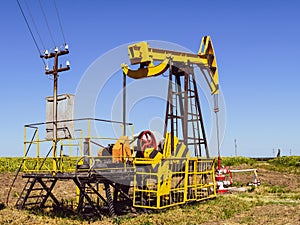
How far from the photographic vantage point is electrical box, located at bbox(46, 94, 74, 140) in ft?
32.9

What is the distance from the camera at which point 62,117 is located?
33.8 feet

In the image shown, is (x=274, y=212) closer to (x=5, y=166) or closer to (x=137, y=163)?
(x=137, y=163)

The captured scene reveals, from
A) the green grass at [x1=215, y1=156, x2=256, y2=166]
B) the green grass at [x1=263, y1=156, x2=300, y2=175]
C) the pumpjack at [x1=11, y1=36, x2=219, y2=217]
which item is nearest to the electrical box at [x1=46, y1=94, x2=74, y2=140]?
the pumpjack at [x1=11, y1=36, x2=219, y2=217]

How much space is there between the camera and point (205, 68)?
13.0 m

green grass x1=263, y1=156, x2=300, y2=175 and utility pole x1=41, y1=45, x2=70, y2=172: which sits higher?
utility pole x1=41, y1=45, x2=70, y2=172

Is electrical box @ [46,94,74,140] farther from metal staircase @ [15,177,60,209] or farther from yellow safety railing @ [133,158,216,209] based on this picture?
yellow safety railing @ [133,158,216,209]

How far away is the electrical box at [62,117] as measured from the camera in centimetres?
1002

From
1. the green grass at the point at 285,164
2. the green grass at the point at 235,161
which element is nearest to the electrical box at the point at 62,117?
the green grass at the point at 285,164

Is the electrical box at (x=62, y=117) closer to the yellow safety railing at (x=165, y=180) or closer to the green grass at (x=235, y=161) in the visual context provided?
the yellow safety railing at (x=165, y=180)

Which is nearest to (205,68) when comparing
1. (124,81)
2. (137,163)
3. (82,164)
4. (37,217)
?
(124,81)

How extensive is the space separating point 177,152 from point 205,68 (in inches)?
134

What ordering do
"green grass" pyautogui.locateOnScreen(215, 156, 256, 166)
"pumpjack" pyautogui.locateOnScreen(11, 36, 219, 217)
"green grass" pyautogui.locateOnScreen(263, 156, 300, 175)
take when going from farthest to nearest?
"green grass" pyautogui.locateOnScreen(215, 156, 256, 166), "green grass" pyautogui.locateOnScreen(263, 156, 300, 175), "pumpjack" pyautogui.locateOnScreen(11, 36, 219, 217)

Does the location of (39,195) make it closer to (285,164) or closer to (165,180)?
(165,180)

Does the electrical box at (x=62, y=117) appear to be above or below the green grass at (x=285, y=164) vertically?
above
